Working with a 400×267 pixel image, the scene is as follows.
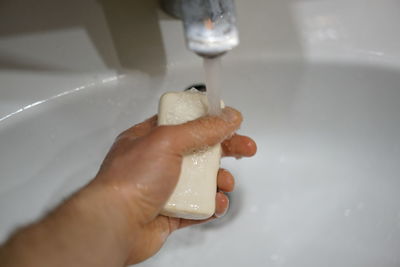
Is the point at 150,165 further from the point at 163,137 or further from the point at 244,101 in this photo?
the point at 244,101

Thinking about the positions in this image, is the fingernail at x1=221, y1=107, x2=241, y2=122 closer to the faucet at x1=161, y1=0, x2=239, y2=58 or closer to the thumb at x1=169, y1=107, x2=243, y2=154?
Result: the thumb at x1=169, y1=107, x2=243, y2=154

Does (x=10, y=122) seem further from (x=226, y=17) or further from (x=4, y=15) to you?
(x=226, y=17)

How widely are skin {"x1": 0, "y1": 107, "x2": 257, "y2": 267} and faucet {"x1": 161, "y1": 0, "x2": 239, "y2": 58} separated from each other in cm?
10

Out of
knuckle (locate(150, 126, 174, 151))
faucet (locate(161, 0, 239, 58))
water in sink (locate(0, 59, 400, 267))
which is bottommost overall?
water in sink (locate(0, 59, 400, 267))

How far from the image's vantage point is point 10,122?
1.43 feet

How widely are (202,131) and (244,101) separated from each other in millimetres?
152

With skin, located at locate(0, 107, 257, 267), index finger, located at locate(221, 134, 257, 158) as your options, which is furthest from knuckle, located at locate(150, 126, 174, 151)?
index finger, located at locate(221, 134, 257, 158)

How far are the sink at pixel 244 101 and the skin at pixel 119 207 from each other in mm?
90

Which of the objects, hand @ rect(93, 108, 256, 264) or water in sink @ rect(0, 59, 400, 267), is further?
water in sink @ rect(0, 59, 400, 267)

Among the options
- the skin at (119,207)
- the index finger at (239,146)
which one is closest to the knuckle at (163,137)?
the skin at (119,207)

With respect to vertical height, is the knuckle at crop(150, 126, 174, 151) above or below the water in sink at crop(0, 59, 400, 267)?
above

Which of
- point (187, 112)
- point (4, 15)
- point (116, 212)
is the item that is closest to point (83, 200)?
point (116, 212)

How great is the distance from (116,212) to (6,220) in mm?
202

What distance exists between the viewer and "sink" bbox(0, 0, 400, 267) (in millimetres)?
454
